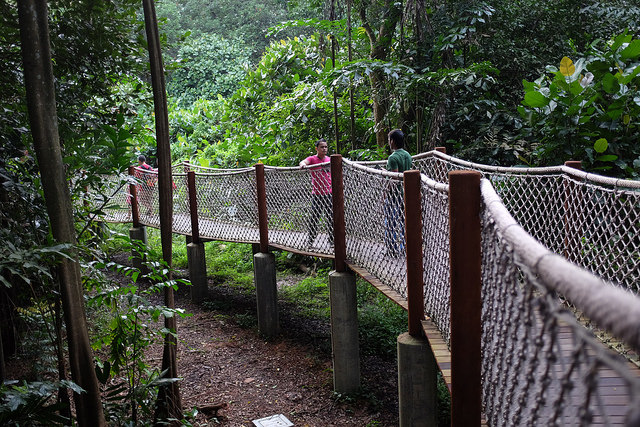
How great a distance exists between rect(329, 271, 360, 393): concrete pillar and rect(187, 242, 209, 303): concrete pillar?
10.3ft

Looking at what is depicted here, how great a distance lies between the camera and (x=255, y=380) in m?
4.85

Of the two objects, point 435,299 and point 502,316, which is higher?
point 502,316

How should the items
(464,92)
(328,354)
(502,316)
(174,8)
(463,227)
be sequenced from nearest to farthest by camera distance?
(502,316) → (463,227) → (328,354) → (464,92) → (174,8)

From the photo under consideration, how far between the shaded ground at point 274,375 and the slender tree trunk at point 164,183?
667mm

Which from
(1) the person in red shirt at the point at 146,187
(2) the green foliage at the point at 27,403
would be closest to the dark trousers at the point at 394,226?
(2) the green foliage at the point at 27,403

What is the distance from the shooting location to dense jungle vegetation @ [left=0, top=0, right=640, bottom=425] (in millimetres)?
2998

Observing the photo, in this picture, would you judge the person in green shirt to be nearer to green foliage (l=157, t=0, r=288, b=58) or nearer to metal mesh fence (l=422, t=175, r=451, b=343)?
metal mesh fence (l=422, t=175, r=451, b=343)

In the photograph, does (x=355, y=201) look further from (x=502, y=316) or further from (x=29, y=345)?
(x=502, y=316)

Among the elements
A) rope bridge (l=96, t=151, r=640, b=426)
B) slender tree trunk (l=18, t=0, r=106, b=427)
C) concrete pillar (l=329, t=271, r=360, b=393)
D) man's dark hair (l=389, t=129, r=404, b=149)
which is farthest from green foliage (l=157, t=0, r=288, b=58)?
slender tree trunk (l=18, t=0, r=106, b=427)

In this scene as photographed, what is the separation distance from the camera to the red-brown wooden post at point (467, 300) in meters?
1.67

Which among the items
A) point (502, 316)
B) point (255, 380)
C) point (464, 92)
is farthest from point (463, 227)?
point (464, 92)

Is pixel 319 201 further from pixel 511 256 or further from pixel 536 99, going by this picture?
pixel 511 256

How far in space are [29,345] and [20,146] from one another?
1.32 m

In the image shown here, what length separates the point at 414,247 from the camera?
2.79 metres
